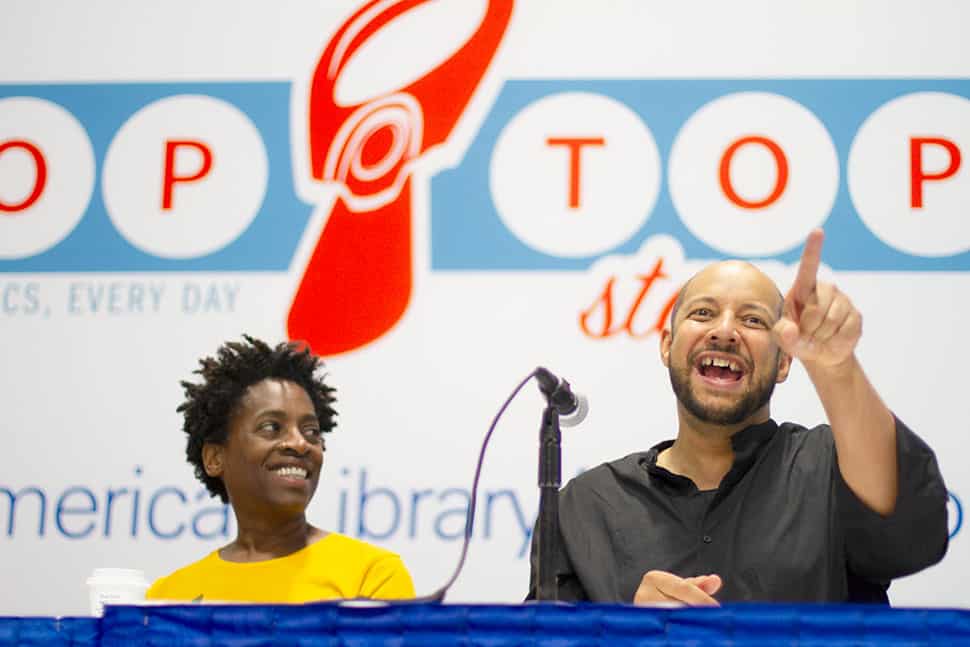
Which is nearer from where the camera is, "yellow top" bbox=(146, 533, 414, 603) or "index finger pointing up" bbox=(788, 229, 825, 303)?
"index finger pointing up" bbox=(788, 229, 825, 303)

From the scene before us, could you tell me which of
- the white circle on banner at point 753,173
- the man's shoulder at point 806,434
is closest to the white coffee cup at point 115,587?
the man's shoulder at point 806,434

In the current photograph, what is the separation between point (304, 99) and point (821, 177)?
1.35 m

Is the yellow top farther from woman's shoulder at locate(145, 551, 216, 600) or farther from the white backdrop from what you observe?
the white backdrop

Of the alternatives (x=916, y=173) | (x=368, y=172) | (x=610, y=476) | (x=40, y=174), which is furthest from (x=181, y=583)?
(x=916, y=173)

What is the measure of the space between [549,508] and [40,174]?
91.5 inches

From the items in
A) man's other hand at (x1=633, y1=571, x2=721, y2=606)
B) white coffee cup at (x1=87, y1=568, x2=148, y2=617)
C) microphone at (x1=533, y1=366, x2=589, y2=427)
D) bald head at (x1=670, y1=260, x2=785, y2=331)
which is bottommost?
white coffee cup at (x1=87, y1=568, x2=148, y2=617)

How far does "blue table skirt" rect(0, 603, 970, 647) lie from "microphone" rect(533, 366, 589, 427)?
531 mm

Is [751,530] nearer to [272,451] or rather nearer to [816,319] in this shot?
[816,319]

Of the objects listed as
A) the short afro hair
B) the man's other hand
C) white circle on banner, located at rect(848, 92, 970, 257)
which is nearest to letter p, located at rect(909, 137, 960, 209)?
white circle on banner, located at rect(848, 92, 970, 257)

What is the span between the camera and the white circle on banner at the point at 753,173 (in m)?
3.23

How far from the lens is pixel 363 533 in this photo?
10.4 ft

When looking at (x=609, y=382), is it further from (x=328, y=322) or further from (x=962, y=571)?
(x=962, y=571)

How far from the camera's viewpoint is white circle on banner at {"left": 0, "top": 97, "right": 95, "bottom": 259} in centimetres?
347

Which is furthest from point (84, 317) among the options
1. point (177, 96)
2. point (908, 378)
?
point (908, 378)
